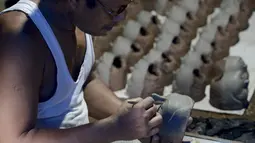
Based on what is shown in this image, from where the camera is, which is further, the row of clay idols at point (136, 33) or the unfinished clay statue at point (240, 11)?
the unfinished clay statue at point (240, 11)

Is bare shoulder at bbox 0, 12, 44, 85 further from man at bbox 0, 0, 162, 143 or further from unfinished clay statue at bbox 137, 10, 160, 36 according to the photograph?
unfinished clay statue at bbox 137, 10, 160, 36

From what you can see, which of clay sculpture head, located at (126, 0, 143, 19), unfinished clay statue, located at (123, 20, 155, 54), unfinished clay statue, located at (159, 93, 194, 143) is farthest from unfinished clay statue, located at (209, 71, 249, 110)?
unfinished clay statue, located at (159, 93, 194, 143)

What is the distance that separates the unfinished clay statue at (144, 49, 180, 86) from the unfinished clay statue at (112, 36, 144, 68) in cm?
12

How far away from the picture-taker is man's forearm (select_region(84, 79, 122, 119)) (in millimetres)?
1112

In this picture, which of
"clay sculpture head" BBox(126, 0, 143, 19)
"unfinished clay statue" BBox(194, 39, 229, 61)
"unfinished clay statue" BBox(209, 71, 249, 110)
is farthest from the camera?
"clay sculpture head" BBox(126, 0, 143, 19)

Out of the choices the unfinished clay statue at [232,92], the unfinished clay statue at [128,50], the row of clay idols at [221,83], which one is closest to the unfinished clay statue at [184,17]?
the unfinished clay statue at [128,50]

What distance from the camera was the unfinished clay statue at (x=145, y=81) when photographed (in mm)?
1909

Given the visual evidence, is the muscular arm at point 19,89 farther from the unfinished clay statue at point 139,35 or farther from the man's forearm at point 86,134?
the unfinished clay statue at point 139,35

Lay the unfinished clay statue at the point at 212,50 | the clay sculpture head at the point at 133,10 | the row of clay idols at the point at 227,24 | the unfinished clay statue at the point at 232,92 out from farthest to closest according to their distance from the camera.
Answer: the clay sculpture head at the point at 133,10 < the row of clay idols at the point at 227,24 < the unfinished clay statue at the point at 212,50 < the unfinished clay statue at the point at 232,92

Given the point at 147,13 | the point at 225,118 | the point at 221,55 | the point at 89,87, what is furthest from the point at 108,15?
the point at 147,13

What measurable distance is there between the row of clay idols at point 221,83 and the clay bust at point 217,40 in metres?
0.18

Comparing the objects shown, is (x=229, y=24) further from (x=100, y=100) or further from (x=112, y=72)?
(x=100, y=100)

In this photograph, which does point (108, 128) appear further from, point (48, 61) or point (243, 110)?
point (243, 110)

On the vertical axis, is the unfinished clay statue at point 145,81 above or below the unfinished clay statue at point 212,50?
below
